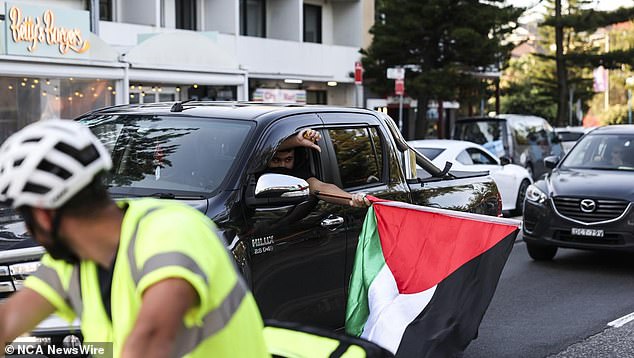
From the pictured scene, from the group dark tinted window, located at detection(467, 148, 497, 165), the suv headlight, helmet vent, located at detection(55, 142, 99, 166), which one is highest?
helmet vent, located at detection(55, 142, 99, 166)

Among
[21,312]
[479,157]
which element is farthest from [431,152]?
[21,312]

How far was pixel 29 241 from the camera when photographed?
469 cm

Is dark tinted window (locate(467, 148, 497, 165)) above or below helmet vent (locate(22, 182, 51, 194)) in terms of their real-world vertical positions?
below

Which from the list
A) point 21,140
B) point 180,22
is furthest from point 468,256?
point 180,22

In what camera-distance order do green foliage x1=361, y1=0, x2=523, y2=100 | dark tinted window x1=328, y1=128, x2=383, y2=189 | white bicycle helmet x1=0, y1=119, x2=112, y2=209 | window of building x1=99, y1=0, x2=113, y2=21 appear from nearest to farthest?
white bicycle helmet x1=0, y1=119, x2=112, y2=209
dark tinted window x1=328, y1=128, x2=383, y2=189
window of building x1=99, y1=0, x2=113, y2=21
green foliage x1=361, y1=0, x2=523, y2=100

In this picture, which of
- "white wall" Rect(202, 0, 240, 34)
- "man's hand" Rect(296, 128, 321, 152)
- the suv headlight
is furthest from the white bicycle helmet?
"white wall" Rect(202, 0, 240, 34)

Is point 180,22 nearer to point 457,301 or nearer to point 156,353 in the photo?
point 457,301

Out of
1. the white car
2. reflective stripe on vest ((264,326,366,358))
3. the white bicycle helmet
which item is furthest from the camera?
the white car

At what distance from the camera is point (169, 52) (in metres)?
20.3

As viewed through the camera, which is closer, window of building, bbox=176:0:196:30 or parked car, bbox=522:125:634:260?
parked car, bbox=522:125:634:260

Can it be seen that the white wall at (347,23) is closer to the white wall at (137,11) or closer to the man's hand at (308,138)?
the white wall at (137,11)

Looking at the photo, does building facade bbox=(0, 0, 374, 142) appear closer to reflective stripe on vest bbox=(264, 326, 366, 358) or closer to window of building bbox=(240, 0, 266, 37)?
window of building bbox=(240, 0, 266, 37)

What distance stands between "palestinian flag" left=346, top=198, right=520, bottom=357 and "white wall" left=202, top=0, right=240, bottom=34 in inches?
889

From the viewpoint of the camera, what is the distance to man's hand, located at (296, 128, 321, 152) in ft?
19.0
